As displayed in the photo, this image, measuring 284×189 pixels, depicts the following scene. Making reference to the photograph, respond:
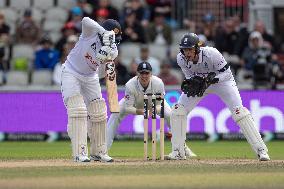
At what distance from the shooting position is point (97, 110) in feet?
47.3

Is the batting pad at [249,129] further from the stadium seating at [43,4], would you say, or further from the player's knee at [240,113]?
the stadium seating at [43,4]

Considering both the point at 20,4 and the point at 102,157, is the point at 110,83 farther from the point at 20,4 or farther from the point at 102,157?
the point at 20,4

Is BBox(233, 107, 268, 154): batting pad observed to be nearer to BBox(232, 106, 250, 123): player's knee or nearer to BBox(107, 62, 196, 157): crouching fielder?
BBox(232, 106, 250, 123): player's knee

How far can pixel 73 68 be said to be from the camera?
1425 centimetres

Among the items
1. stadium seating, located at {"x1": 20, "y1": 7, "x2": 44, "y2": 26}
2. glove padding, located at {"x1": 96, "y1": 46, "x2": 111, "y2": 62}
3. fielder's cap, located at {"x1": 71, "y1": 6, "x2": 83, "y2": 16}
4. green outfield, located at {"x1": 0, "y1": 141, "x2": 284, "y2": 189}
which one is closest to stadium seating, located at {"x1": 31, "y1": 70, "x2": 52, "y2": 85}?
fielder's cap, located at {"x1": 71, "y1": 6, "x2": 83, "y2": 16}

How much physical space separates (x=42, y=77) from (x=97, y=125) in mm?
8140

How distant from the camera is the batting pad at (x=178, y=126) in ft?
48.7

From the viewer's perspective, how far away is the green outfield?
11.3 metres

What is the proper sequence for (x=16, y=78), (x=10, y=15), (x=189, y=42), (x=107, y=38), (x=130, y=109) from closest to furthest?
(x=107, y=38), (x=189, y=42), (x=130, y=109), (x=16, y=78), (x=10, y=15)

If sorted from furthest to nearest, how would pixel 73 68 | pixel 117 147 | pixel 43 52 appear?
pixel 43 52, pixel 117 147, pixel 73 68

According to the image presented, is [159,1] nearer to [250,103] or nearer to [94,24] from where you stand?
[250,103]

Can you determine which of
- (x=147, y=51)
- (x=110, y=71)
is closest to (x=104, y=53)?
(x=110, y=71)

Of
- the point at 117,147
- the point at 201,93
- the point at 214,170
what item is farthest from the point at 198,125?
the point at 214,170

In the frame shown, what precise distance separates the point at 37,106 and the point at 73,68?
7316mm
